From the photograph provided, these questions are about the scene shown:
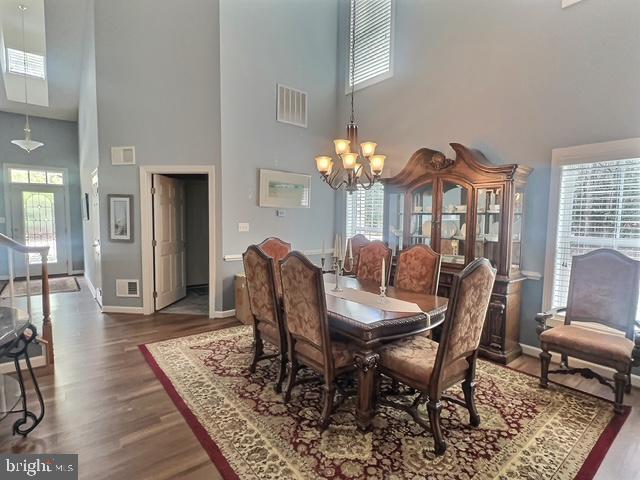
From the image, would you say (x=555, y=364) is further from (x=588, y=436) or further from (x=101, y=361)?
(x=101, y=361)

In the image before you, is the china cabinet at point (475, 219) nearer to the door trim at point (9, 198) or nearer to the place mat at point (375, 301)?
the place mat at point (375, 301)

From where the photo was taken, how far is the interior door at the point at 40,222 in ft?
23.0

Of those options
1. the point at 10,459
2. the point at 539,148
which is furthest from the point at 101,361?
the point at 539,148

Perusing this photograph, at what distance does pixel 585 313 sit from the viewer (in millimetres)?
2977

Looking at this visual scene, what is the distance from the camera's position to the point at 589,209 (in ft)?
10.2

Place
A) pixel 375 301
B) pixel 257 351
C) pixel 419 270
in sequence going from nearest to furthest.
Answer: pixel 375 301 < pixel 257 351 < pixel 419 270

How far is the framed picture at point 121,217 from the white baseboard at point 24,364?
1903 mm

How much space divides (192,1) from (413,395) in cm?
521

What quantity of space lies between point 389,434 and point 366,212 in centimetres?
365

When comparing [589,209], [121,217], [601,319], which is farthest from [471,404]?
[121,217]

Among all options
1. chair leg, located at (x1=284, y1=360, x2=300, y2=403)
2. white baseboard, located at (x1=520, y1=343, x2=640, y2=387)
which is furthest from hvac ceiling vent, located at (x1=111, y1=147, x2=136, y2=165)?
white baseboard, located at (x1=520, y1=343, x2=640, y2=387)

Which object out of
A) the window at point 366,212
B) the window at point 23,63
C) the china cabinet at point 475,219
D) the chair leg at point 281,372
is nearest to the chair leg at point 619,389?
the china cabinet at point 475,219

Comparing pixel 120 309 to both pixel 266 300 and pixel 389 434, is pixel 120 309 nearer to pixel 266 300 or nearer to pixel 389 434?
pixel 266 300

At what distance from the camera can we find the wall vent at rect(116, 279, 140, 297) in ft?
15.4
